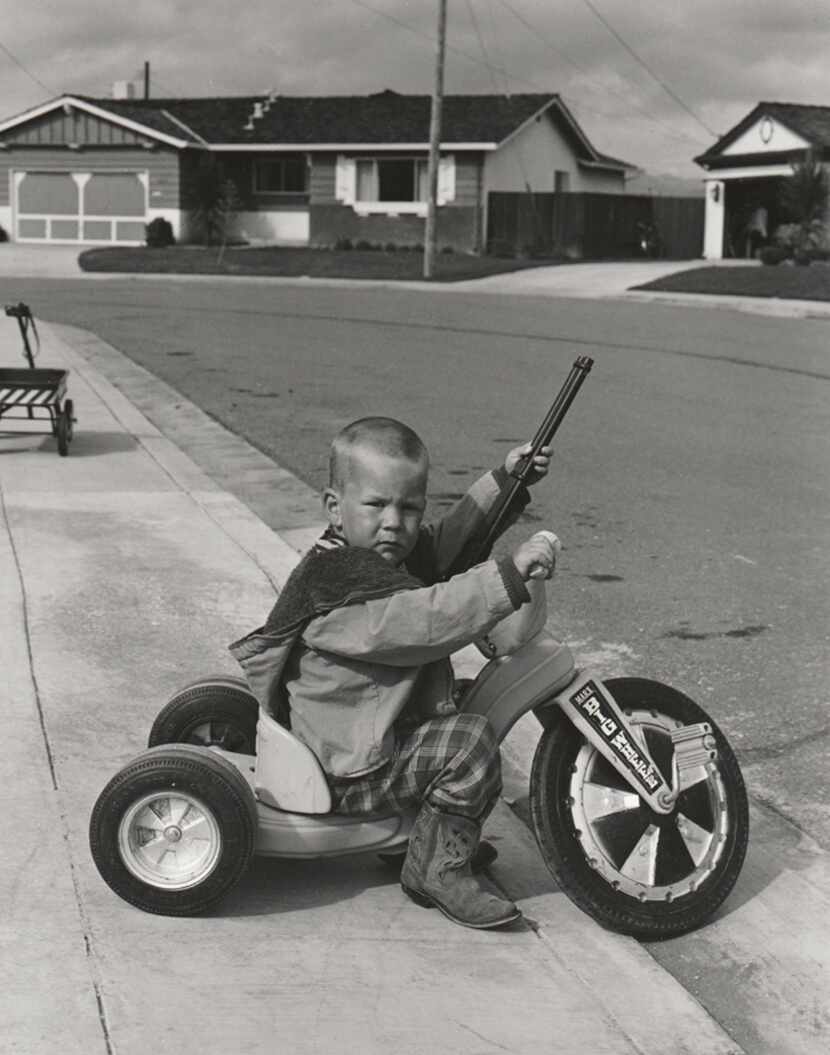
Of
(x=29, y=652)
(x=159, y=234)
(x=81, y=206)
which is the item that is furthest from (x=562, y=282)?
(x=29, y=652)

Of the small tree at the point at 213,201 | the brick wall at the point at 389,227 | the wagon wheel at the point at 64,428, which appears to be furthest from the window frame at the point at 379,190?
the wagon wheel at the point at 64,428

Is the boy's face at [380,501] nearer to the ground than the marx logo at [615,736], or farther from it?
farther from it

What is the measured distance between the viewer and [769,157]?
142 feet

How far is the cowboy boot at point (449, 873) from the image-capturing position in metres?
3.58

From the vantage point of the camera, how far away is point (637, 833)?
3680mm

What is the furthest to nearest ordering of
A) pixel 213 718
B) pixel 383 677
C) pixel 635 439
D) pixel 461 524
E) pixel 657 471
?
pixel 635 439 < pixel 657 471 < pixel 213 718 < pixel 461 524 < pixel 383 677

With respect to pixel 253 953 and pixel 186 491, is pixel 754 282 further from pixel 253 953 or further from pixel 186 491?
pixel 253 953

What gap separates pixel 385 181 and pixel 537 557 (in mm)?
47569

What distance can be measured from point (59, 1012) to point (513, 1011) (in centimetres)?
87

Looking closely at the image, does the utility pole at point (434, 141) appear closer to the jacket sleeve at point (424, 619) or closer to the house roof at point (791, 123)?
the house roof at point (791, 123)

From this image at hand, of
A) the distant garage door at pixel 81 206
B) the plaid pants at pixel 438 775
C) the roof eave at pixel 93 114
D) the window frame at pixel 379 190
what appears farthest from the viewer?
the distant garage door at pixel 81 206

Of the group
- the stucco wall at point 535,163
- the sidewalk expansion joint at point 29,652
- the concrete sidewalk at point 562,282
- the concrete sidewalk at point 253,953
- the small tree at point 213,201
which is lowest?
the concrete sidewalk at point 253,953

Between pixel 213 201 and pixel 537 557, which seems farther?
pixel 213 201

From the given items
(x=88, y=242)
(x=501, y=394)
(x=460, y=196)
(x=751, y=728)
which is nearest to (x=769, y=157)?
(x=460, y=196)
